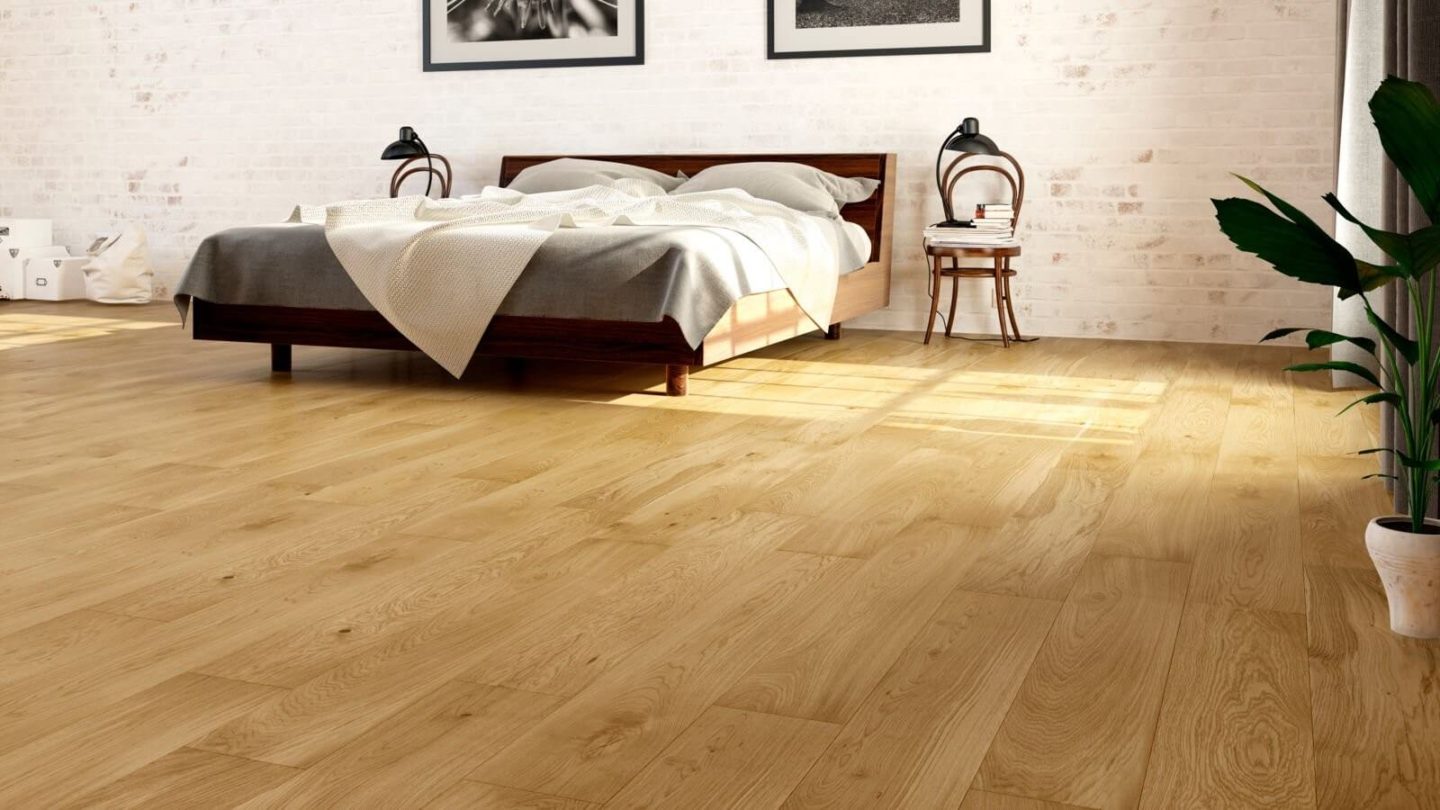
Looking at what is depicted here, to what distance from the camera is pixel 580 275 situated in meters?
3.96

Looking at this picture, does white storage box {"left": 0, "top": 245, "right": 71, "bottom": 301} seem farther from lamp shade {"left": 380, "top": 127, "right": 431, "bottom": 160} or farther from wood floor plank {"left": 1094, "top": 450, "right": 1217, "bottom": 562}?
wood floor plank {"left": 1094, "top": 450, "right": 1217, "bottom": 562}

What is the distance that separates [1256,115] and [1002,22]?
1109mm

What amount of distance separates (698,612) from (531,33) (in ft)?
16.7

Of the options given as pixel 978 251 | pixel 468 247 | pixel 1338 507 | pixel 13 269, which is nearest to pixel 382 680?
pixel 1338 507

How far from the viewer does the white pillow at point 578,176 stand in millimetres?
5820

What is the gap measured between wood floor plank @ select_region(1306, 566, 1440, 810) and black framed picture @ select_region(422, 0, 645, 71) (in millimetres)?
4942

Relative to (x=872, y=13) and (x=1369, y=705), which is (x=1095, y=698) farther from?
(x=872, y=13)

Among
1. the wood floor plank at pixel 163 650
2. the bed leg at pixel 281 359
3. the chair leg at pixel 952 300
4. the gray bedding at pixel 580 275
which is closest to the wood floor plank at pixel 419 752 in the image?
the wood floor plank at pixel 163 650

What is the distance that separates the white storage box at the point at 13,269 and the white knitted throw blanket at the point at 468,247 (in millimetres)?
3330

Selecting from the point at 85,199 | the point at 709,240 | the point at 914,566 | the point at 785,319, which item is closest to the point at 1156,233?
the point at 785,319

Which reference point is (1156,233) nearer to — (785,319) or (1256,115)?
(1256,115)

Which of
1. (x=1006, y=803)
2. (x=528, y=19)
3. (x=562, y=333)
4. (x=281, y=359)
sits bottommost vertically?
(x=1006, y=803)

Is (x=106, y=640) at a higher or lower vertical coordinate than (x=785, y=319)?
lower

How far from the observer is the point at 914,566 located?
222 cm
